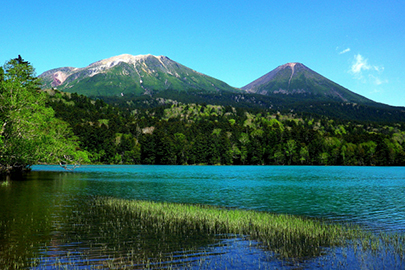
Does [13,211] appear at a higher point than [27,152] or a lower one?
lower

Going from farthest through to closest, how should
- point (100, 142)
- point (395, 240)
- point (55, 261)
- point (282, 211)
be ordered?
point (100, 142)
point (282, 211)
point (395, 240)
point (55, 261)

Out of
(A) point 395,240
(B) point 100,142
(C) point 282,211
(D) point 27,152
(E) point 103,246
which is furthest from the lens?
(B) point 100,142

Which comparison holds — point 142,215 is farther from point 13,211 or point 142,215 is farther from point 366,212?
point 366,212

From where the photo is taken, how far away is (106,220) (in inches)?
975

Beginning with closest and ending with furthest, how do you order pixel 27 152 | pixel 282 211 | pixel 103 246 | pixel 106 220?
pixel 103 246
pixel 106 220
pixel 282 211
pixel 27 152

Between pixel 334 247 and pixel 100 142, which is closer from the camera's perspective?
pixel 334 247

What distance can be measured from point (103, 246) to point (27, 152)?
4769cm

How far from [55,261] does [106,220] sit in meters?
10.9

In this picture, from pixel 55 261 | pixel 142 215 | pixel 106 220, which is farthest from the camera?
pixel 142 215

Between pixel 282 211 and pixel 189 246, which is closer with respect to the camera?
pixel 189 246

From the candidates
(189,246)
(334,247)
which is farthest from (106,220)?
(334,247)

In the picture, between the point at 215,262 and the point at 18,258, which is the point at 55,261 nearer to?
the point at 18,258

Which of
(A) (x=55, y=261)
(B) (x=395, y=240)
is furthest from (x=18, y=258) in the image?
(B) (x=395, y=240)

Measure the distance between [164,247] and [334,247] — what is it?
9837 mm
